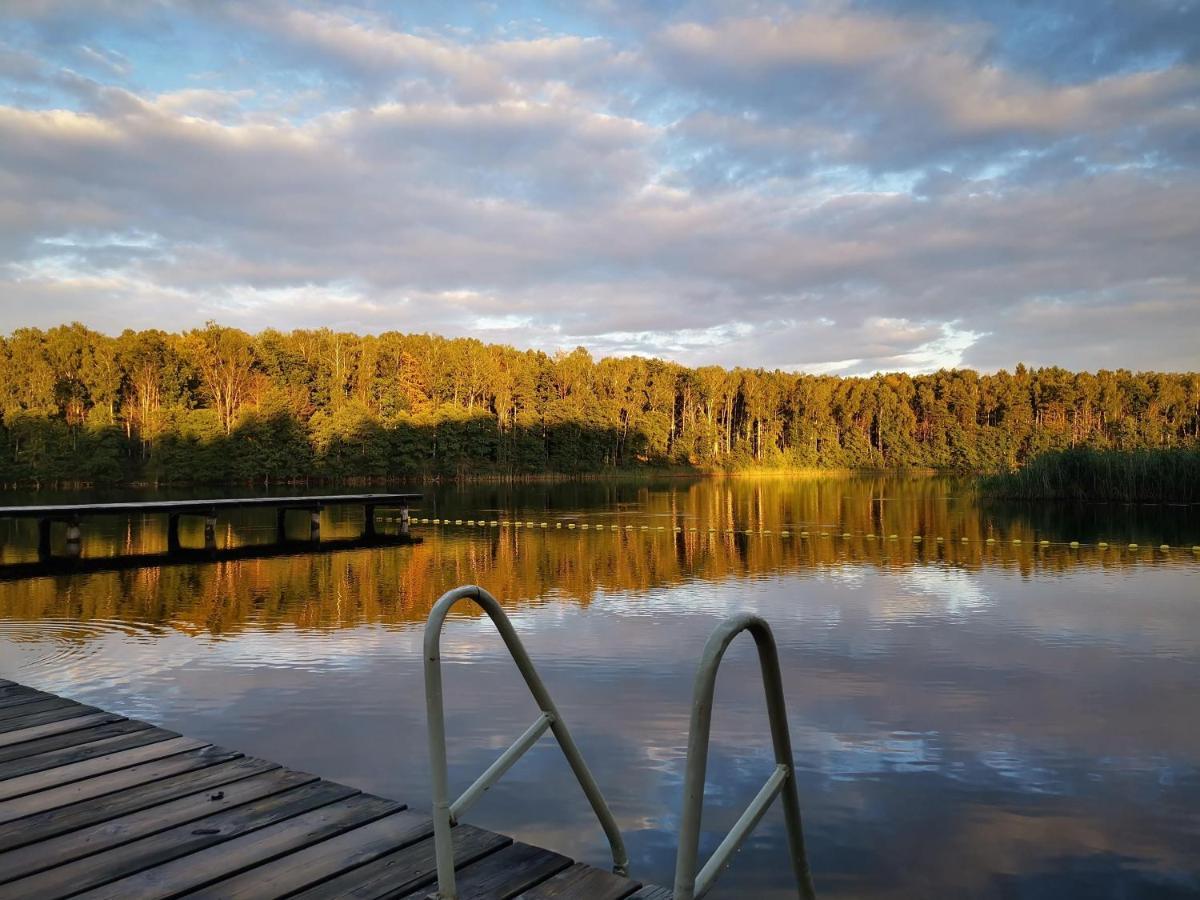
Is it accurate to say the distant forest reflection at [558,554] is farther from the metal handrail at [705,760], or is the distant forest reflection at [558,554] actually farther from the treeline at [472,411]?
the treeline at [472,411]

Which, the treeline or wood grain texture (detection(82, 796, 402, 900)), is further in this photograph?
the treeline

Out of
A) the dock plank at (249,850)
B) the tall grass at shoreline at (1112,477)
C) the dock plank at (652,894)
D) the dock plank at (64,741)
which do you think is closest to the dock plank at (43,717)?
the dock plank at (64,741)

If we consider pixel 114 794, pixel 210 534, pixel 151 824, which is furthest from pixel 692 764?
pixel 210 534

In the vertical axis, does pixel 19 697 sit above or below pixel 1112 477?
below

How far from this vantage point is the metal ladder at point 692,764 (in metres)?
2.18

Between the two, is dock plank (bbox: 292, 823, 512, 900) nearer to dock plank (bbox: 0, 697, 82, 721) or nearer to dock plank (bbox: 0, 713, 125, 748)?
dock plank (bbox: 0, 713, 125, 748)

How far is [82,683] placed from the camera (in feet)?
21.2

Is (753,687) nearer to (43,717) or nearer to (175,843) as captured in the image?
(175,843)

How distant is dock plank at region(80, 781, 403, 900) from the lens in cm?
266

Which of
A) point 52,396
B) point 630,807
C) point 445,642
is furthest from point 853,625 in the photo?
point 52,396

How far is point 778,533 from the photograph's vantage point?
707 inches

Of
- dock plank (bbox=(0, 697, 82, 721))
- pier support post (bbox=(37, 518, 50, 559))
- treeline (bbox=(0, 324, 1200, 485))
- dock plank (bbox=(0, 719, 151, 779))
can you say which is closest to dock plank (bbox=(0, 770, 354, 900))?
dock plank (bbox=(0, 719, 151, 779))

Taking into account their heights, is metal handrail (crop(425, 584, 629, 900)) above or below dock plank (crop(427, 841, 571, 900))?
above

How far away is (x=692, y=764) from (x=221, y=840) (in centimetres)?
186
